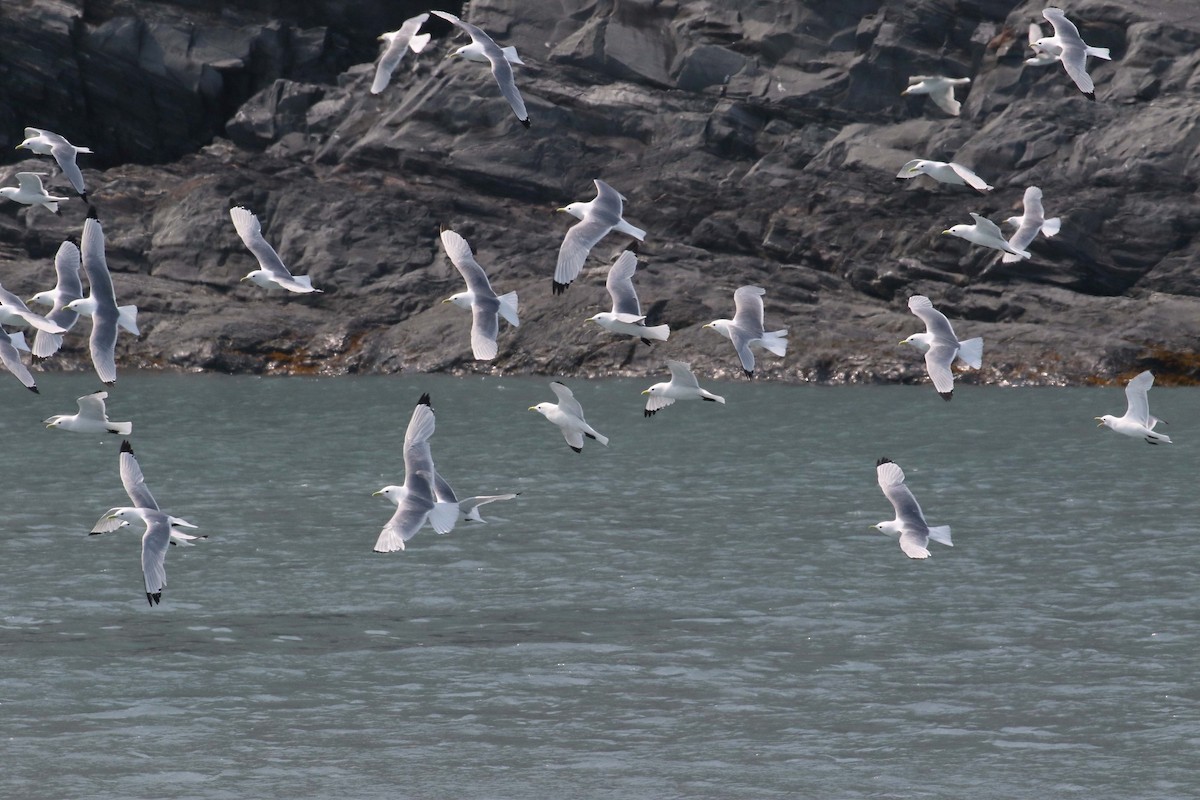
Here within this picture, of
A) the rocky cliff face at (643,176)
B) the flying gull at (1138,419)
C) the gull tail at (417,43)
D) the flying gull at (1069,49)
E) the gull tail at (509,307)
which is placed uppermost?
the flying gull at (1069,49)

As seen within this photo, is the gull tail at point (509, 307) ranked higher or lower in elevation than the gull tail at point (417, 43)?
lower

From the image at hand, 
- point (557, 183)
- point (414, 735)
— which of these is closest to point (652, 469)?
point (414, 735)

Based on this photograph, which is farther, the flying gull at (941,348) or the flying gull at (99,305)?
the flying gull at (99,305)

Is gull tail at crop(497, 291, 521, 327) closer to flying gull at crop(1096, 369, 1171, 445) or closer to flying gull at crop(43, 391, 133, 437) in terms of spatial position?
flying gull at crop(43, 391, 133, 437)

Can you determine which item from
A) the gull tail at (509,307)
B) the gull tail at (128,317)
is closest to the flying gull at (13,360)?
the gull tail at (128,317)

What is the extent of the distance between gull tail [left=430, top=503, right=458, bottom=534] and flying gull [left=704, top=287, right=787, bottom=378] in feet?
16.9

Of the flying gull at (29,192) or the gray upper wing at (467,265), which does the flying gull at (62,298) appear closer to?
the flying gull at (29,192)

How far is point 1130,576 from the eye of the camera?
21234 millimetres

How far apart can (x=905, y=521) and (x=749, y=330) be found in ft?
14.7

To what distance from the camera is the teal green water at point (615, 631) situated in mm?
14188

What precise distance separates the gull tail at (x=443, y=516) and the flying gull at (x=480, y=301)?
2.81 metres

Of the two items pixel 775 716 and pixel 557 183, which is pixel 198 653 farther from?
pixel 557 183

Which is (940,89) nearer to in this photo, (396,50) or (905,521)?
(396,50)

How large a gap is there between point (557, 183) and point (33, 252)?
17.3 m
